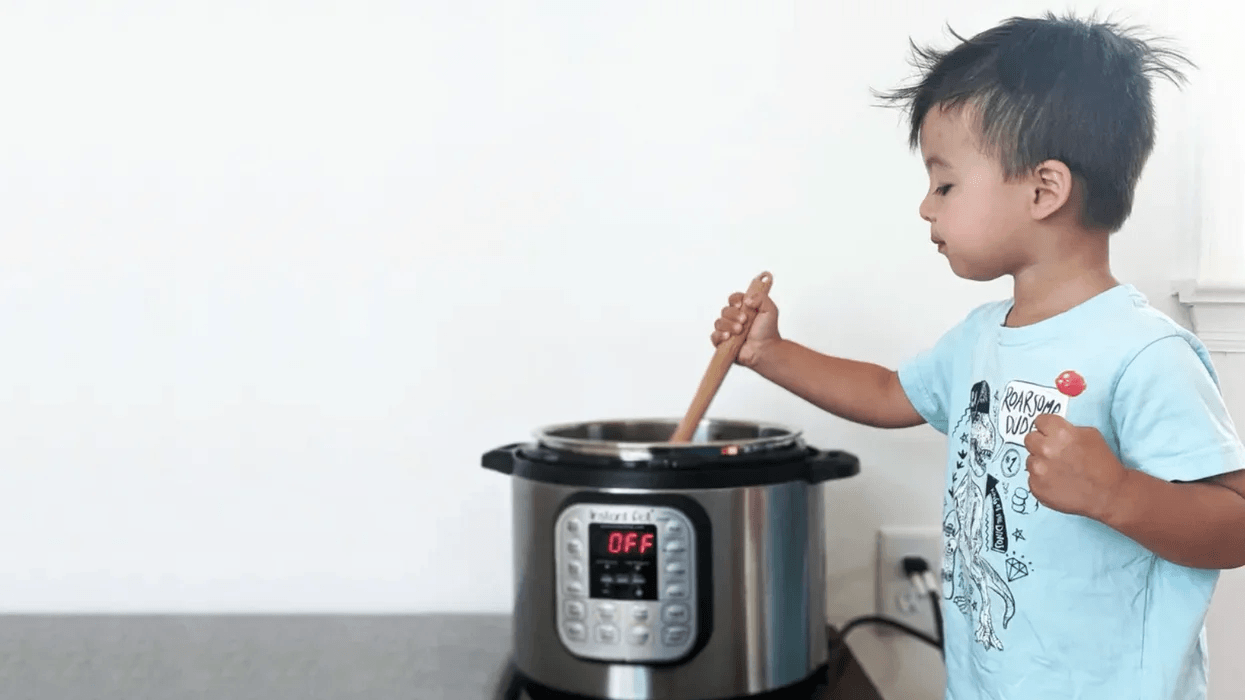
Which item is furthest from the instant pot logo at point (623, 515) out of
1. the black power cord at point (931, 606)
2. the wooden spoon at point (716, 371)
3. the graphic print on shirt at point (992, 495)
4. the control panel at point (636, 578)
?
the black power cord at point (931, 606)

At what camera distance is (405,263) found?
97 cm

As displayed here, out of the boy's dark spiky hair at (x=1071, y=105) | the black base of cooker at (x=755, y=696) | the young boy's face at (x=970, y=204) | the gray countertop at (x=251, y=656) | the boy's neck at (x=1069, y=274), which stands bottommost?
the gray countertop at (x=251, y=656)

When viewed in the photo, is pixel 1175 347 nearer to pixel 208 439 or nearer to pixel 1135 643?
pixel 1135 643

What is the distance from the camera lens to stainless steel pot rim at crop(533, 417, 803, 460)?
68 cm

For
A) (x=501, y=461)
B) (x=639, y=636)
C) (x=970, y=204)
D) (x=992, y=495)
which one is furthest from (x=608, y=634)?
(x=970, y=204)

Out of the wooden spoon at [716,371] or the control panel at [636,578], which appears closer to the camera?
the control panel at [636,578]

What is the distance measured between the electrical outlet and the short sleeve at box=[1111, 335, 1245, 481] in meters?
0.35

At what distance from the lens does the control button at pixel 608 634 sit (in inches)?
26.9

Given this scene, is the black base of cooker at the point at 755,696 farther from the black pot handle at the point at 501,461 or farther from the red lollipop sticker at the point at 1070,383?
the red lollipop sticker at the point at 1070,383

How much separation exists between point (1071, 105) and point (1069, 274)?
110mm

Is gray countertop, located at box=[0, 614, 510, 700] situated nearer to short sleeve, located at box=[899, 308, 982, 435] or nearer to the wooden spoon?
the wooden spoon

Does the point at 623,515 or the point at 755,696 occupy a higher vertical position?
the point at 623,515

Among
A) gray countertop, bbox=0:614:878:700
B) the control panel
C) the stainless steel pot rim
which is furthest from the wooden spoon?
gray countertop, bbox=0:614:878:700

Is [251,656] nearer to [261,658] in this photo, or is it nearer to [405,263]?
[261,658]
